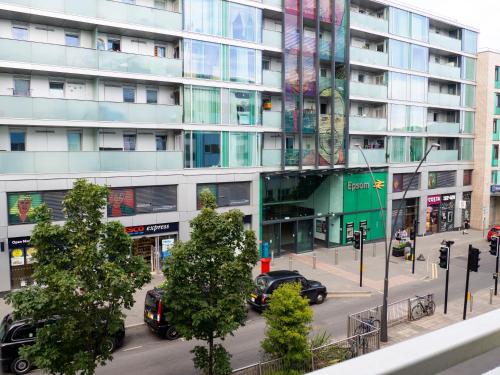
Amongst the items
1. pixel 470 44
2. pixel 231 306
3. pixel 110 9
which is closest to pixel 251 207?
pixel 110 9

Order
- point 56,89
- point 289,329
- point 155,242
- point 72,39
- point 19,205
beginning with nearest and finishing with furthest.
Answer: point 289,329
point 19,205
point 56,89
point 72,39
point 155,242

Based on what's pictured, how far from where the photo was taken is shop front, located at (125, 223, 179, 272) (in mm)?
25656

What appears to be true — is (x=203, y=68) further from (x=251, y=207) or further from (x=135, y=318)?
(x=135, y=318)

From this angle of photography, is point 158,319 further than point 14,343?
Yes

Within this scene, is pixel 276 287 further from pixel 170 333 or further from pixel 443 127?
pixel 443 127

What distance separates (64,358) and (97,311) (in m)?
1.30

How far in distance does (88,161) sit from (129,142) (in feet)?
9.55

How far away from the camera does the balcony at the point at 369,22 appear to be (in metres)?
33.5

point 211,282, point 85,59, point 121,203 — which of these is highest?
point 85,59

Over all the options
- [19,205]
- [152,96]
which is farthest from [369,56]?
[19,205]

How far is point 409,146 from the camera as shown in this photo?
38.6 meters

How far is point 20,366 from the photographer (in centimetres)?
1479

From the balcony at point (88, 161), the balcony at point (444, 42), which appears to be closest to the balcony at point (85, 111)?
the balcony at point (88, 161)

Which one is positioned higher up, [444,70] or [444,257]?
[444,70]
